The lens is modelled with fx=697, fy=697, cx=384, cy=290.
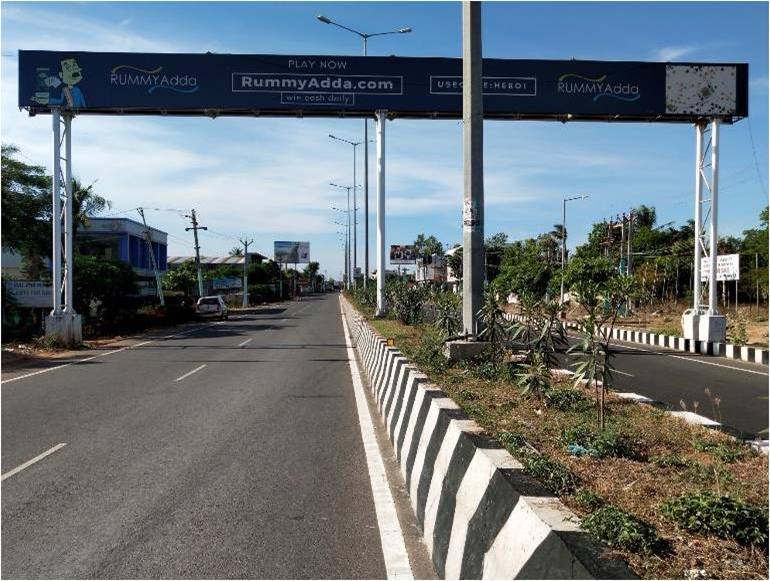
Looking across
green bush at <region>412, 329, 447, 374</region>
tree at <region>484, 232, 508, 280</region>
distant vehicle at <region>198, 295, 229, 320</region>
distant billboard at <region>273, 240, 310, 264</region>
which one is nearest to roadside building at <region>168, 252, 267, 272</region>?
distant billboard at <region>273, 240, 310, 264</region>

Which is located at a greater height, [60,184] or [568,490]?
[60,184]

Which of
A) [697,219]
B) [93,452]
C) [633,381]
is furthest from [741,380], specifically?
[93,452]

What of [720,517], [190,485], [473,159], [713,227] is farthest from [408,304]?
[720,517]

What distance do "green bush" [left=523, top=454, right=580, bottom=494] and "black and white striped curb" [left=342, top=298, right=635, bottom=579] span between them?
0.50ft

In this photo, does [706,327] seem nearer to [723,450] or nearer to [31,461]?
[723,450]

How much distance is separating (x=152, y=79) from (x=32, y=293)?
9.33 m

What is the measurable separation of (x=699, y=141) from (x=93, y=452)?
66.4ft

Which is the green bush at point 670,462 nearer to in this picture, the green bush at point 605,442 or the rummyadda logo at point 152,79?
the green bush at point 605,442

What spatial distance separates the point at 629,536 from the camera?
305 centimetres

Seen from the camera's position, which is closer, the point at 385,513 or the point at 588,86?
the point at 385,513

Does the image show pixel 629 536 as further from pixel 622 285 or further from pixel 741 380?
pixel 741 380

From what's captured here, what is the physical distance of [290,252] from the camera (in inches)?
4692

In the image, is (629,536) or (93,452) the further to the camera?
(93,452)

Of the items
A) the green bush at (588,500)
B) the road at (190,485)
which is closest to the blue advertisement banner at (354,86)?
the road at (190,485)
